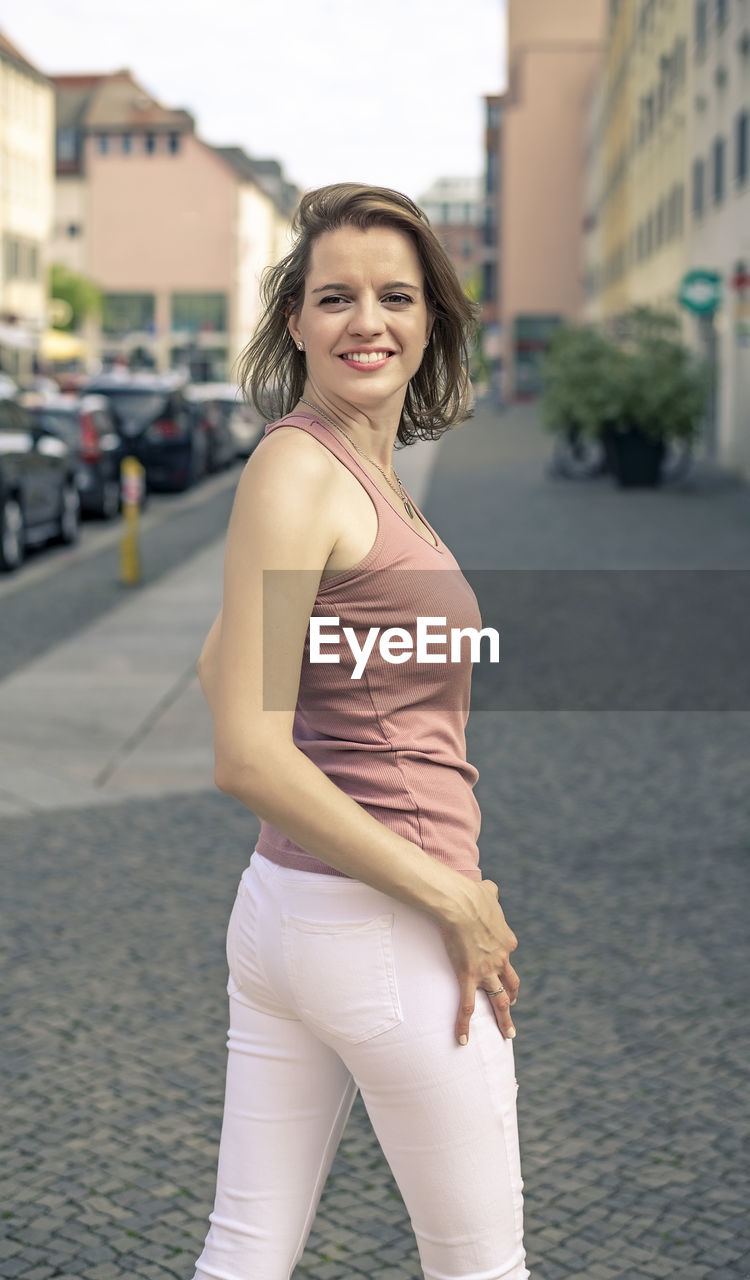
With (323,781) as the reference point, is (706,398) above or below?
above

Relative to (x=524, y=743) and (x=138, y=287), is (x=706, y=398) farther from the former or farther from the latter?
(x=138, y=287)

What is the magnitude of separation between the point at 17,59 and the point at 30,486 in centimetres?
6157

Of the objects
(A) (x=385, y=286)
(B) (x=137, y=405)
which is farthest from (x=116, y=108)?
(A) (x=385, y=286)

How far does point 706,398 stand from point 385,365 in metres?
26.4

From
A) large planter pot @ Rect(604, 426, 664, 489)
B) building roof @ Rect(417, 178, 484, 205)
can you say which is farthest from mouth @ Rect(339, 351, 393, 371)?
building roof @ Rect(417, 178, 484, 205)

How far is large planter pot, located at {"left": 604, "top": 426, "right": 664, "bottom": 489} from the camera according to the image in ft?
92.0

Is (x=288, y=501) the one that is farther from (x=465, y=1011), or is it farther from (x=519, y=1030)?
(x=519, y=1030)

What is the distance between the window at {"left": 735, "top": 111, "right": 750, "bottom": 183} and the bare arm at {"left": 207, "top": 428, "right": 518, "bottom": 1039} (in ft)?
106

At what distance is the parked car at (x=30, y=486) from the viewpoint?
16.4 m

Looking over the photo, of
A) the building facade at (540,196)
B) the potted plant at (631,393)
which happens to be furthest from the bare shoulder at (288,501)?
the building facade at (540,196)

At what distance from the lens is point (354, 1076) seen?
209 centimetres

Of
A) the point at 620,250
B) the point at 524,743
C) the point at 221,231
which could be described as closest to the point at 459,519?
the point at 524,743

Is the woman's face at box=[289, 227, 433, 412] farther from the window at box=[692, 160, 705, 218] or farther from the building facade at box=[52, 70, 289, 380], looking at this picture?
the building facade at box=[52, 70, 289, 380]

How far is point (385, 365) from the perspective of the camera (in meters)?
2.13
